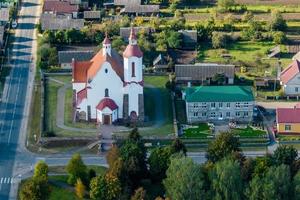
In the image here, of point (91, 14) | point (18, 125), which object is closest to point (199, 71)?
point (18, 125)

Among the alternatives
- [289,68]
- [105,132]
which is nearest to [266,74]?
[289,68]

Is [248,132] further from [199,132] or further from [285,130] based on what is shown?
[199,132]

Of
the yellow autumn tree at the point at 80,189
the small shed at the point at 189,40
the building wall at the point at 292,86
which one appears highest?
the small shed at the point at 189,40

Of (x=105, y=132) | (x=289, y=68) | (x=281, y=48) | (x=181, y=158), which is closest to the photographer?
(x=181, y=158)

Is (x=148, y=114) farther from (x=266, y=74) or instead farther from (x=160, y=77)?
(x=266, y=74)

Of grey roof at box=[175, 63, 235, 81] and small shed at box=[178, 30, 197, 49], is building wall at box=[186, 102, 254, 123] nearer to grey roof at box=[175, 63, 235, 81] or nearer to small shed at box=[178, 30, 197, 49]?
grey roof at box=[175, 63, 235, 81]

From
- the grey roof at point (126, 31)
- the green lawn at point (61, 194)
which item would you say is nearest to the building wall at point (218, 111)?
the green lawn at point (61, 194)

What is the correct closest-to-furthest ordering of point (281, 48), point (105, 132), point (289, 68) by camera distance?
point (105, 132), point (289, 68), point (281, 48)

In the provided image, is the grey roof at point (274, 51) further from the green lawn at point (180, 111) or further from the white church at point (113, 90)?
the white church at point (113, 90)

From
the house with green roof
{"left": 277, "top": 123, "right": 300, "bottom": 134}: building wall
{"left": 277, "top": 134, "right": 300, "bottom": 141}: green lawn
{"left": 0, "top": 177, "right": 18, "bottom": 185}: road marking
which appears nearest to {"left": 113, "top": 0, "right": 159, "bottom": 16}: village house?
the house with green roof
